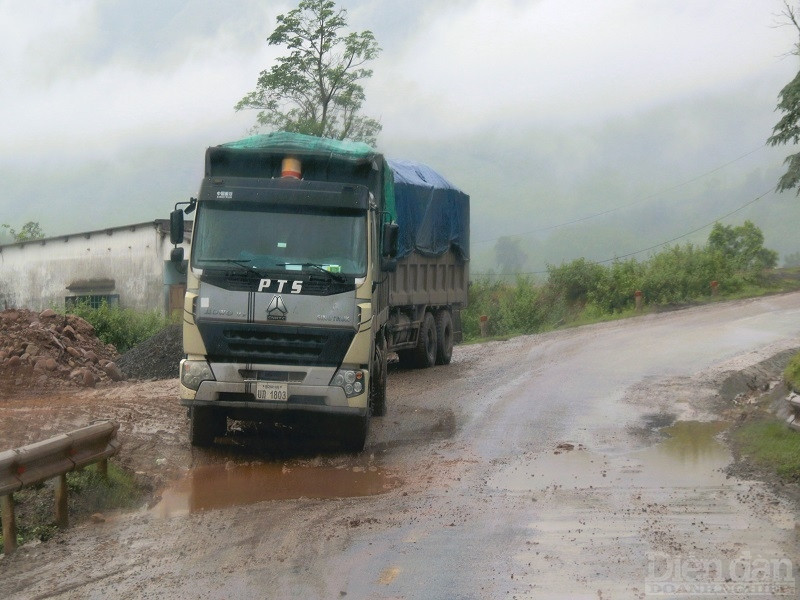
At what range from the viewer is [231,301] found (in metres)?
9.92

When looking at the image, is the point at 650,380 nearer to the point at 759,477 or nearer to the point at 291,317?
the point at 759,477

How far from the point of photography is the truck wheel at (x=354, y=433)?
10609 millimetres

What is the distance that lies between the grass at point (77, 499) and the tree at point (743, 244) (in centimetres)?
→ 3706

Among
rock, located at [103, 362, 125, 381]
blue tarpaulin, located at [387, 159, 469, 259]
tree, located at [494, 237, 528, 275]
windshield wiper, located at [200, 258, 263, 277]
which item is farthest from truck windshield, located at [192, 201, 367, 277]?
tree, located at [494, 237, 528, 275]

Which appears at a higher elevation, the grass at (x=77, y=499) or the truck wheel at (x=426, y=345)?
the truck wheel at (x=426, y=345)

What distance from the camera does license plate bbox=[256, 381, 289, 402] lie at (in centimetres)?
1005

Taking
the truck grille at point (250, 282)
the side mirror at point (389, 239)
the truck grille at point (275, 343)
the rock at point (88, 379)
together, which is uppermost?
the side mirror at point (389, 239)

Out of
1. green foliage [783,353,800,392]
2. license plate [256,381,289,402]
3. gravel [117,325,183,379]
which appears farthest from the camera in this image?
gravel [117,325,183,379]

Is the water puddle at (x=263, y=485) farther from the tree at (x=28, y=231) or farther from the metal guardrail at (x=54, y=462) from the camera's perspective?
the tree at (x=28, y=231)

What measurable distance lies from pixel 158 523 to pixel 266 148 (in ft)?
16.2

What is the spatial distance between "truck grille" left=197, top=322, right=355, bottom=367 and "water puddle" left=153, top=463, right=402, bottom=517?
1147mm

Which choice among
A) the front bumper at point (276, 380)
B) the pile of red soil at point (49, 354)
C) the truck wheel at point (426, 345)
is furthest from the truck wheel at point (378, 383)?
the pile of red soil at point (49, 354)

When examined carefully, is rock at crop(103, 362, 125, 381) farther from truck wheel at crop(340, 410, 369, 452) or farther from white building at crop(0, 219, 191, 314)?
white building at crop(0, 219, 191, 314)

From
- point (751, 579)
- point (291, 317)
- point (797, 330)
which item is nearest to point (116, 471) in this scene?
point (291, 317)
